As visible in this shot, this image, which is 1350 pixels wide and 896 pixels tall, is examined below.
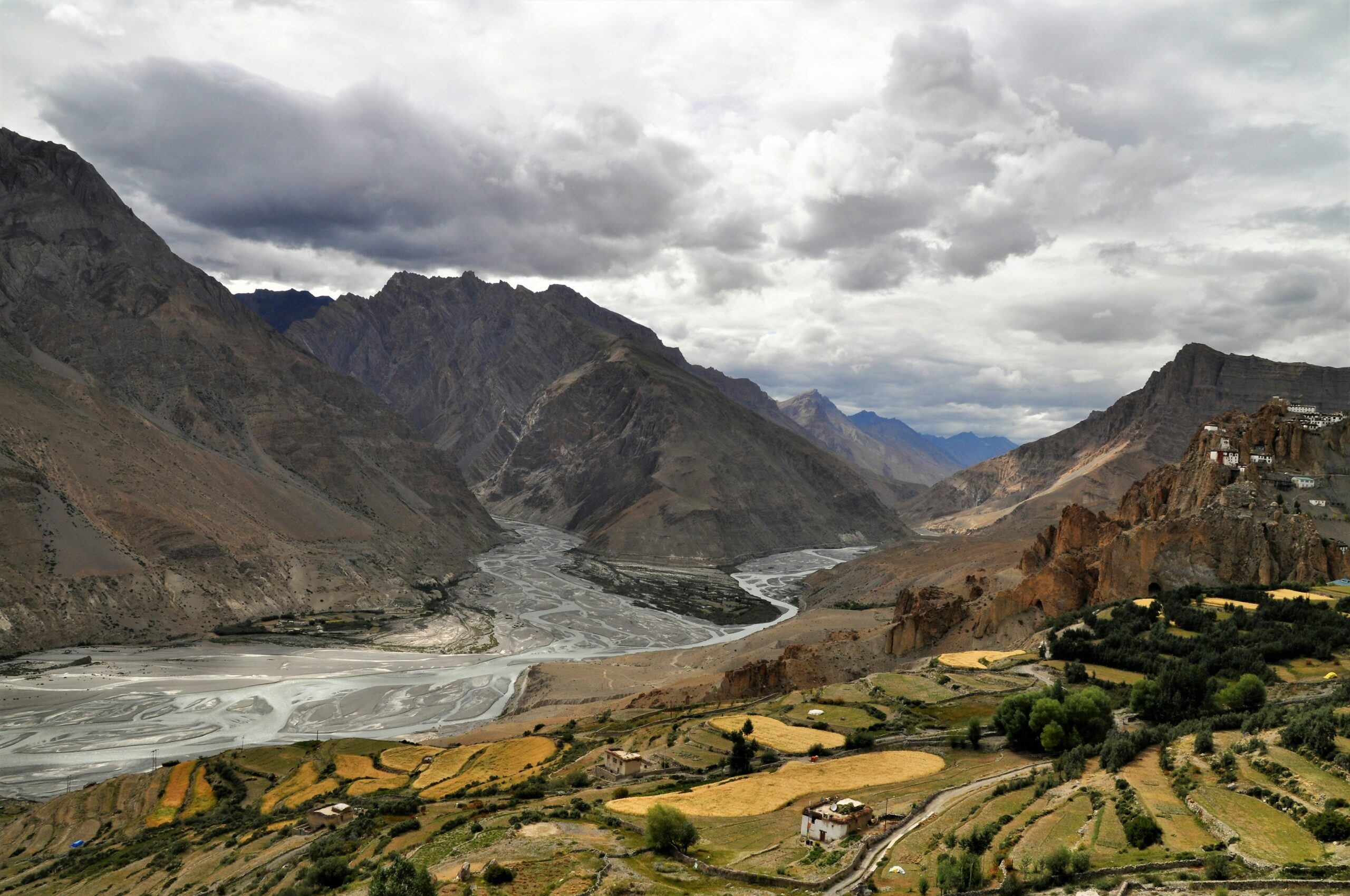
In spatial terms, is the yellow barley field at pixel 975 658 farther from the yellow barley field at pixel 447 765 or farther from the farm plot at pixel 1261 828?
the yellow barley field at pixel 447 765

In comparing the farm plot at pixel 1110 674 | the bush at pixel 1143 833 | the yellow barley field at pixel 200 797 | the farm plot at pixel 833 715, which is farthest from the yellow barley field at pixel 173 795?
the farm plot at pixel 1110 674

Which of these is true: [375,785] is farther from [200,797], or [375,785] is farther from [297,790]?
[200,797]

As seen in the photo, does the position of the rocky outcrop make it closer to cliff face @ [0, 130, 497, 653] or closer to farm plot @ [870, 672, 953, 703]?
farm plot @ [870, 672, 953, 703]

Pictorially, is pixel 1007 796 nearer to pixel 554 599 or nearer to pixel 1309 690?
pixel 1309 690

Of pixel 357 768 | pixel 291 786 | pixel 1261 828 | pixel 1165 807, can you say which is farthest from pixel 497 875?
pixel 291 786

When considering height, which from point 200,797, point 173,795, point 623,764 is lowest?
point 200,797
